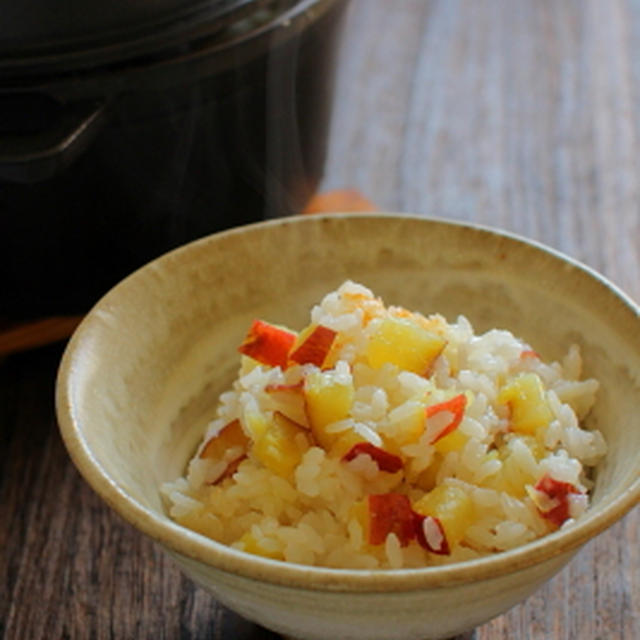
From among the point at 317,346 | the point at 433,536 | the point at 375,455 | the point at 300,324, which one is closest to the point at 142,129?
the point at 300,324

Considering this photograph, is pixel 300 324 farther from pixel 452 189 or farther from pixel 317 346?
pixel 452 189

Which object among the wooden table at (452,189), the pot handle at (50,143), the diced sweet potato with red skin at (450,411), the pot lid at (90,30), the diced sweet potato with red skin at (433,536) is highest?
the pot lid at (90,30)

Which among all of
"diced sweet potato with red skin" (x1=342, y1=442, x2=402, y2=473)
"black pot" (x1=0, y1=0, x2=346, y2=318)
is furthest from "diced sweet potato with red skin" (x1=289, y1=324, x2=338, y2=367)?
"black pot" (x1=0, y1=0, x2=346, y2=318)

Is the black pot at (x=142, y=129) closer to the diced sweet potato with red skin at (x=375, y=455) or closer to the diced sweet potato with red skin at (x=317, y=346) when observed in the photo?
the diced sweet potato with red skin at (x=317, y=346)

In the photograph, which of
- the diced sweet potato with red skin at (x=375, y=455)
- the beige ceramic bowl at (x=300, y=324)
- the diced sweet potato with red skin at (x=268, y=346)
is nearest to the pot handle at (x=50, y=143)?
the beige ceramic bowl at (x=300, y=324)

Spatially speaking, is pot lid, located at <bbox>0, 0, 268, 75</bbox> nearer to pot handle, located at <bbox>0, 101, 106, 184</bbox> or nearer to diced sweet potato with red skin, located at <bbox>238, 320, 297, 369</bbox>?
pot handle, located at <bbox>0, 101, 106, 184</bbox>

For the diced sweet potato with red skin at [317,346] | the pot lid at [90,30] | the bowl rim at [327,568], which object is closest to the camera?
the bowl rim at [327,568]
